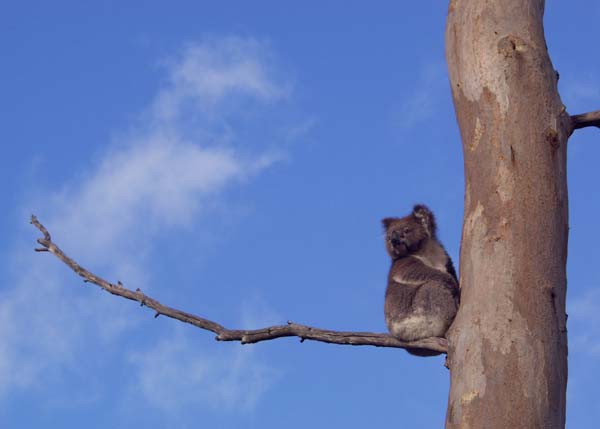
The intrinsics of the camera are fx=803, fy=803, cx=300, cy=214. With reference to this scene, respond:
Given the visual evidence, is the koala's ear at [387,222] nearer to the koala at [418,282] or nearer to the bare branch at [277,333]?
the koala at [418,282]

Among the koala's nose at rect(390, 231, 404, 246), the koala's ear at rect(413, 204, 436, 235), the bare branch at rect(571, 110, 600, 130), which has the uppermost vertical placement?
the koala's ear at rect(413, 204, 436, 235)

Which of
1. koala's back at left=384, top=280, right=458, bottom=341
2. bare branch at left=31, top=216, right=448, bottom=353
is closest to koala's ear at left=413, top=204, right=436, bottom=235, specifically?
koala's back at left=384, top=280, right=458, bottom=341

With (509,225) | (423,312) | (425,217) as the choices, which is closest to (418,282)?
(423,312)

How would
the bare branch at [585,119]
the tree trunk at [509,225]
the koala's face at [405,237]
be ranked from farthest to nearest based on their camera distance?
the koala's face at [405,237], the bare branch at [585,119], the tree trunk at [509,225]

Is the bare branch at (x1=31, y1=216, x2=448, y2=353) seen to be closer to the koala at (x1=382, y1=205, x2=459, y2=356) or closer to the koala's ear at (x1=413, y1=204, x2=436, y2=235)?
the koala at (x1=382, y1=205, x2=459, y2=356)

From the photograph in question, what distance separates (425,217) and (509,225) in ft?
15.4

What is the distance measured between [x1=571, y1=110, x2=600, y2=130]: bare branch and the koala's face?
3929mm

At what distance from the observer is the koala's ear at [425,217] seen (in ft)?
32.3

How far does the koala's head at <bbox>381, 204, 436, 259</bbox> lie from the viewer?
9742mm

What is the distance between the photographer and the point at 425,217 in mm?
9906

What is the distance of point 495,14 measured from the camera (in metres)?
5.88

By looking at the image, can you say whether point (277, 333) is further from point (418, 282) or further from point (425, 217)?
point (425, 217)

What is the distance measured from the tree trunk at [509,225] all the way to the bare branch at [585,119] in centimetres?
20

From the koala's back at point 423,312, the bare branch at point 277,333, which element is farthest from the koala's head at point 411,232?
the bare branch at point 277,333
